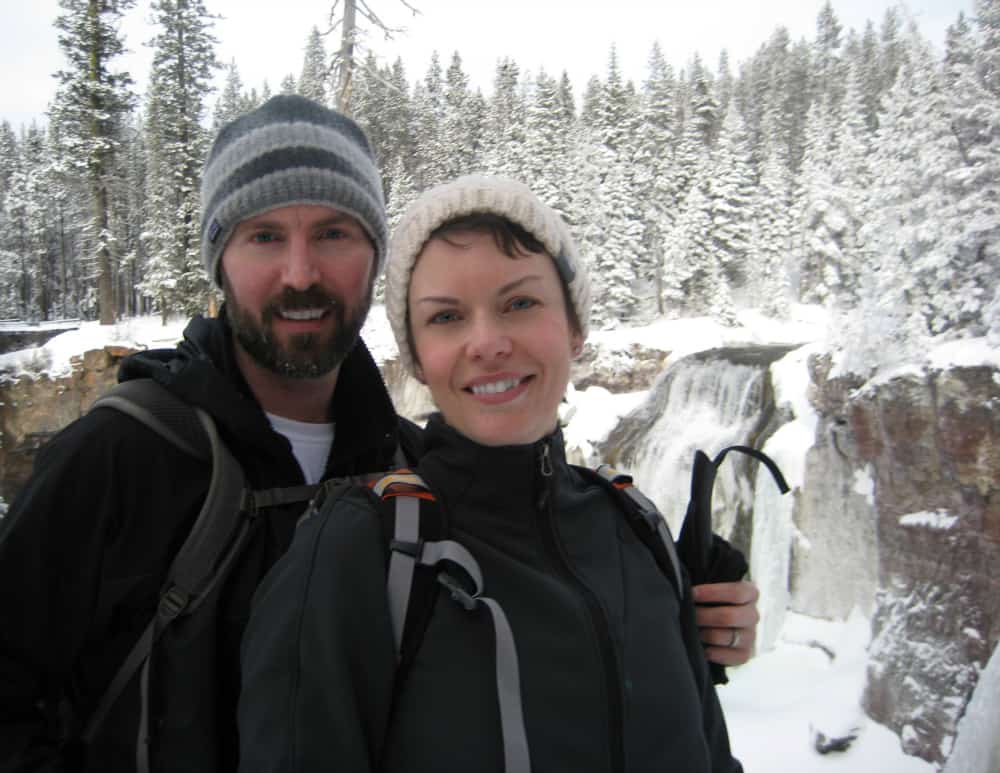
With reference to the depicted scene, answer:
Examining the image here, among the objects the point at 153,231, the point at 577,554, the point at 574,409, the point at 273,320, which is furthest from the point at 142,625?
the point at 153,231

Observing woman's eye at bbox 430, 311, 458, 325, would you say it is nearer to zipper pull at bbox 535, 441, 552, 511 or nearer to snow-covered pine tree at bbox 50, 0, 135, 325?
zipper pull at bbox 535, 441, 552, 511

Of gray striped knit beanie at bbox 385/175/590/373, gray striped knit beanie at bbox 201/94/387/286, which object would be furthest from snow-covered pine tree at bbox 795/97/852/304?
gray striped knit beanie at bbox 385/175/590/373

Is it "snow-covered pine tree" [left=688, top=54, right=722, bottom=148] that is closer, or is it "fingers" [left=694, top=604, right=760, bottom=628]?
"fingers" [left=694, top=604, right=760, bottom=628]

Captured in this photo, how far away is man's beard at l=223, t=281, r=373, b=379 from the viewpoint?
2482mm

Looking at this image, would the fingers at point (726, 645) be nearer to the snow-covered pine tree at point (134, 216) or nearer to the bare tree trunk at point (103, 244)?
the bare tree trunk at point (103, 244)

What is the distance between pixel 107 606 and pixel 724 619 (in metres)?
1.92

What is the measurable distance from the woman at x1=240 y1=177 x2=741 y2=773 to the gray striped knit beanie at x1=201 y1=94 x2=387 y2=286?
3.11 feet

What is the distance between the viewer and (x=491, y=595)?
155cm

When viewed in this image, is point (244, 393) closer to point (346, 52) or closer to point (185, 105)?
point (346, 52)

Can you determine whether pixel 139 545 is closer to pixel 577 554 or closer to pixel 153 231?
pixel 577 554

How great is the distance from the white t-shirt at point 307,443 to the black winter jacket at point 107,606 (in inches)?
18.8

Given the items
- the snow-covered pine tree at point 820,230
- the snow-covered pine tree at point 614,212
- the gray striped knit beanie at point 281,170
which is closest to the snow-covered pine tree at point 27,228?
the snow-covered pine tree at point 614,212

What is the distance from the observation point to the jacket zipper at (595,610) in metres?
1.50

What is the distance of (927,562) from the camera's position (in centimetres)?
1236
